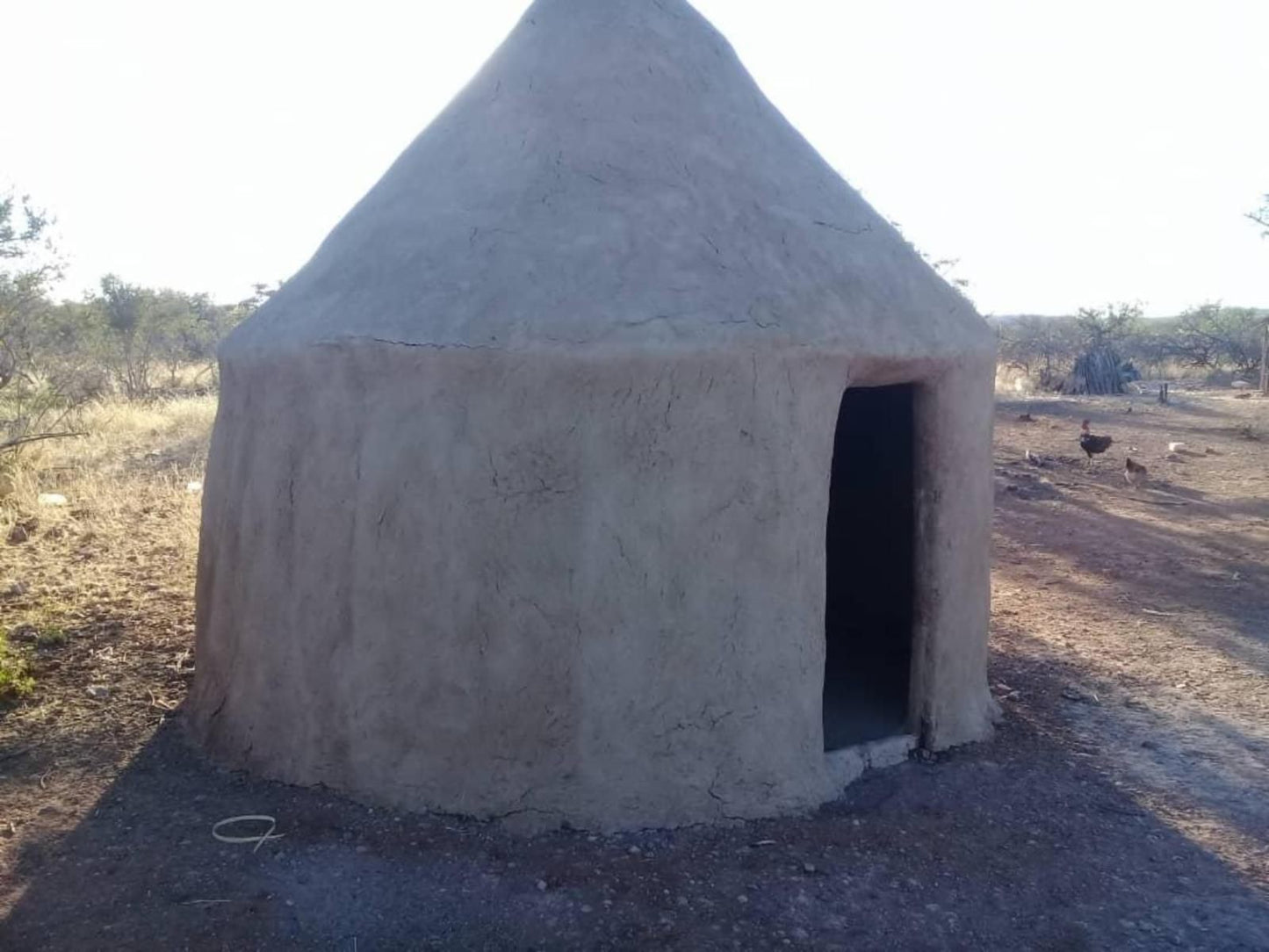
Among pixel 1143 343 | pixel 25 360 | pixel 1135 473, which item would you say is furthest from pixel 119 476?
pixel 1143 343

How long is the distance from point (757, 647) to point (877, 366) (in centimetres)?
124

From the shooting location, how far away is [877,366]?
4055 millimetres

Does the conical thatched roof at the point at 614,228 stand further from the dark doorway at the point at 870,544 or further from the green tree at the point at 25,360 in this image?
the green tree at the point at 25,360

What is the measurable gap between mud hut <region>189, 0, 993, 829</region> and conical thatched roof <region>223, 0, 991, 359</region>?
0.02m

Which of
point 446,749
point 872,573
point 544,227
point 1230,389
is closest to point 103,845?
point 446,749

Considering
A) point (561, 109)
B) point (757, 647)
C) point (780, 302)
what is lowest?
point (757, 647)

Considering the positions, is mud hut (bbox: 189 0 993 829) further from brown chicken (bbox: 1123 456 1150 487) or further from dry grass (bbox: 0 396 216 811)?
brown chicken (bbox: 1123 456 1150 487)

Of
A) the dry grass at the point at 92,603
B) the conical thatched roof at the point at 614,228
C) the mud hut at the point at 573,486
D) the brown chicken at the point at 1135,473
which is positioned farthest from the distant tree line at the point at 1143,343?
the mud hut at the point at 573,486

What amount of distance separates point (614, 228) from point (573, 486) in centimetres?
107

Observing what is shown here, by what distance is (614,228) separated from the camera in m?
3.96

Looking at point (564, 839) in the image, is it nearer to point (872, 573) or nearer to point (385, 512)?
point (385, 512)

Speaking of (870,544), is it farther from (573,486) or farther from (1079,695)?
(573,486)

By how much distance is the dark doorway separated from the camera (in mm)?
5754

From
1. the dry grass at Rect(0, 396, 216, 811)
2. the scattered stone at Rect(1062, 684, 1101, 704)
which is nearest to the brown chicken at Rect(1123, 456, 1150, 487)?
the scattered stone at Rect(1062, 684, 1101, 704)
